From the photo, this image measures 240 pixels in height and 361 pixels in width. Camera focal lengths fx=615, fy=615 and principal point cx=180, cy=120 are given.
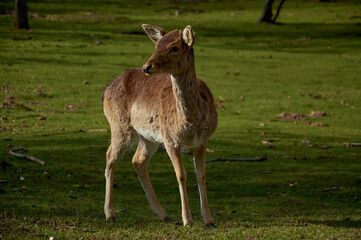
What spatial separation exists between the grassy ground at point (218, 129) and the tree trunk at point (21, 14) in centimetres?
53

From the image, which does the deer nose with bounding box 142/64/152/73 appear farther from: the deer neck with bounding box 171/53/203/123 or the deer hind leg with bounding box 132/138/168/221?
A: the deer hind leg with bounding box 132/138/168/221

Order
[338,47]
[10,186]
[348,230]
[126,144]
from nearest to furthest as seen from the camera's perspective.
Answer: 1. [348,230]
2. [126,144]
3. [10,186]
4. [338,47]

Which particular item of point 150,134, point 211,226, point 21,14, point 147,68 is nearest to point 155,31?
point 147,68

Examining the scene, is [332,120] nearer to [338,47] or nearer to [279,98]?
[279,98]

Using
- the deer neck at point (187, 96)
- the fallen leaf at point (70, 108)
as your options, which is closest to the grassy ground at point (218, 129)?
the fallen leaf at point (70, 108)

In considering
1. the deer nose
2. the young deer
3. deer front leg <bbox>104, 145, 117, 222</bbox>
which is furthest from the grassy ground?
the deer nose

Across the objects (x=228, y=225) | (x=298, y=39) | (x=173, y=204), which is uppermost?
(x=228, y=225)

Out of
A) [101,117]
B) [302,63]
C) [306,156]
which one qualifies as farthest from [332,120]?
[302,63]

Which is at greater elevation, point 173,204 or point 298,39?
point 173,204

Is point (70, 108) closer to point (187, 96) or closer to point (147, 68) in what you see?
point (187, 96)

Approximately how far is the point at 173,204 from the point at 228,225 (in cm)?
207

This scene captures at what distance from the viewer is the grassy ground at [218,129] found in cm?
820

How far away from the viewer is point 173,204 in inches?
386

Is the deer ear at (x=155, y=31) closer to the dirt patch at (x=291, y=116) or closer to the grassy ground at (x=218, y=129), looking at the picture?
the grassy ground at (x=218, y=129)
